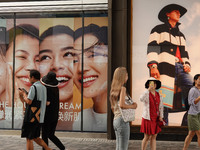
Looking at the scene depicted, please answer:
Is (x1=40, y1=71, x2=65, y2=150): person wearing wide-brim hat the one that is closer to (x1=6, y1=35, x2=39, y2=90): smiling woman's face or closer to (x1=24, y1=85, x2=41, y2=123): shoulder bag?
(x1=24, y1=85, x2=41, y2=123): shoulder bag

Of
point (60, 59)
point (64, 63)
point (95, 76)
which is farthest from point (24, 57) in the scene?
point (95, 76)

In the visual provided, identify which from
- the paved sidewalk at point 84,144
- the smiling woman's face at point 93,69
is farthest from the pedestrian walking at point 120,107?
the smiling woman's face at point 93,69

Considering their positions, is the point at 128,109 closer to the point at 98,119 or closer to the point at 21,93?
the point at 21,93

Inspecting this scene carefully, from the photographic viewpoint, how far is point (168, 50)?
10156 mm

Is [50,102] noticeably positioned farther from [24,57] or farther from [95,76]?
[24,57]

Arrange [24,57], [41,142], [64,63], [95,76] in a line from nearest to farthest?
[41,142], [95,76], [64,63], [24,57]

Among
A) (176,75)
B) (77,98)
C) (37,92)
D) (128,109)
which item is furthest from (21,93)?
(176,75)

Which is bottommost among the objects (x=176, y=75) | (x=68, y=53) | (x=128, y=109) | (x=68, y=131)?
(x=68, y=131)

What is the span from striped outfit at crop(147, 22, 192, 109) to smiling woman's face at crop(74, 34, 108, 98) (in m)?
1.51

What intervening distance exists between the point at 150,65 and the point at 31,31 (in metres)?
3.96

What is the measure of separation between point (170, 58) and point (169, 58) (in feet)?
0.09

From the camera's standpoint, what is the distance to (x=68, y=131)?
11.0 metres

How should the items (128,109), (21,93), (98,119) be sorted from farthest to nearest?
(98,119), (21,93), (128,109)

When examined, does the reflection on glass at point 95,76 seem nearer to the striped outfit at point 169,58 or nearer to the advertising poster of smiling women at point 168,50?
the advertising poster of smiling women at point 168,50
